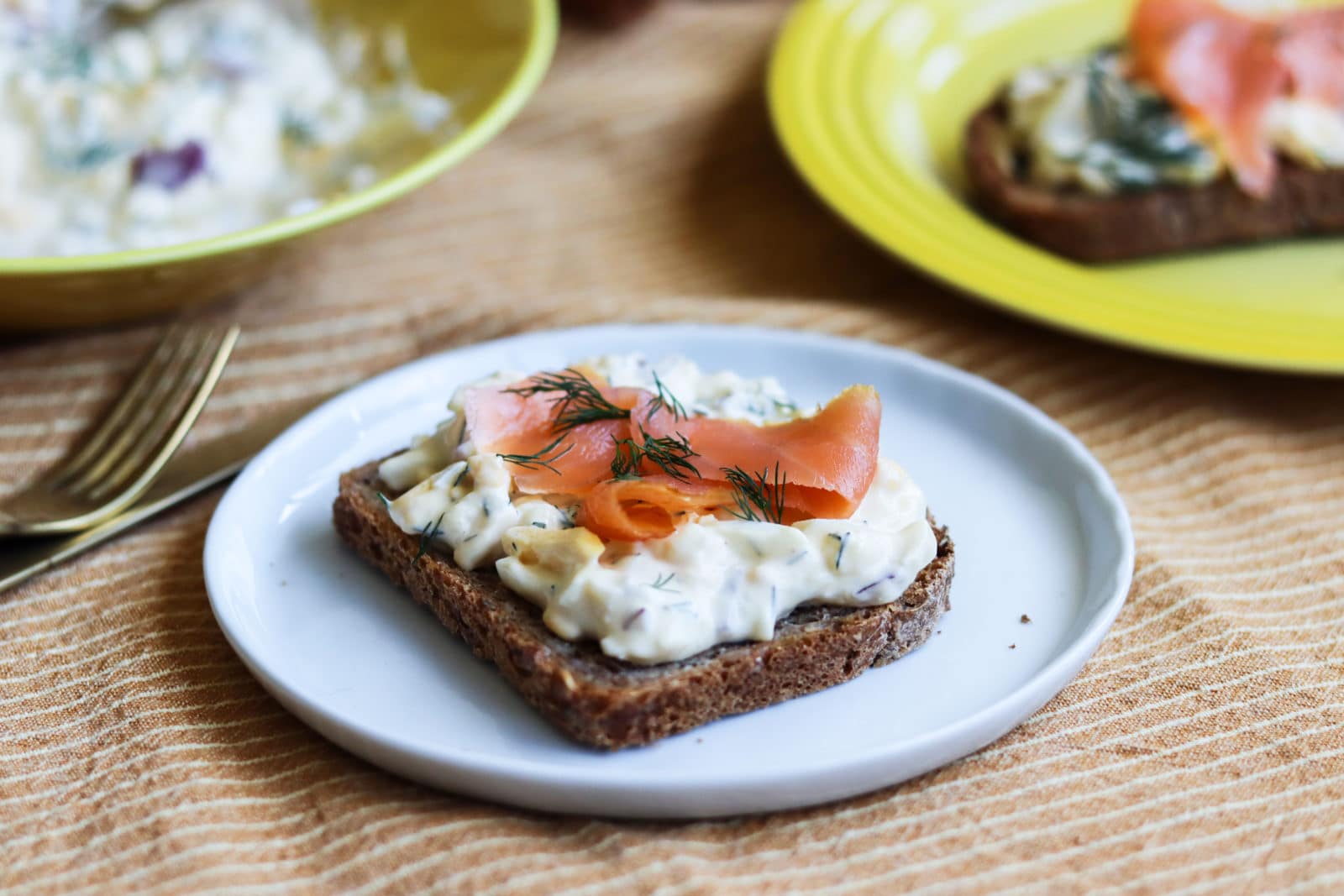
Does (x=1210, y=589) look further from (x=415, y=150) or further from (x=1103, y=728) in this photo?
(x=415, y=150)

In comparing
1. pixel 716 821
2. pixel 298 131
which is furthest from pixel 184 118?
pixel 716 821

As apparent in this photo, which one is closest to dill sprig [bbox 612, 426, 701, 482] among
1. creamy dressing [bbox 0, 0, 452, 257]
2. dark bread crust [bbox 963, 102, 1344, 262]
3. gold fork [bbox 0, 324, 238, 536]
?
gold fork [bbox 0, 324, 238, 536]

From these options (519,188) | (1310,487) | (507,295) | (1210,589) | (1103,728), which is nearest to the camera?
(1103,728)

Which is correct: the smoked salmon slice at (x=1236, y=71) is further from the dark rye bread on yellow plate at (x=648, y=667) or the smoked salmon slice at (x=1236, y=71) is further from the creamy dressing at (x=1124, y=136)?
the dark rye bread on yellow plate at (x=648, y=667)

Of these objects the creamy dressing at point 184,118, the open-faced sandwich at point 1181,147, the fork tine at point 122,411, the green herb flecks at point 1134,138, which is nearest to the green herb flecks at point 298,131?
the creamy dressing at point 184,118

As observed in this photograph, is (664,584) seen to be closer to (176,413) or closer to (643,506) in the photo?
(643,506)

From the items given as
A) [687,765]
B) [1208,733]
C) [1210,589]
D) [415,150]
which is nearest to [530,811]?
[687,765]

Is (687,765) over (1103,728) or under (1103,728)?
over
